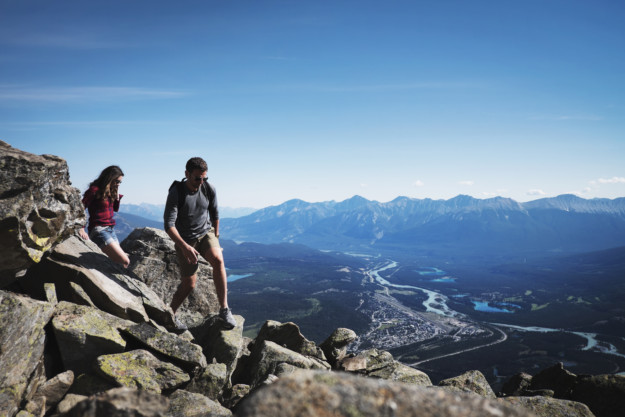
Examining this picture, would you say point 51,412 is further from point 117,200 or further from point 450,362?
point 450,362

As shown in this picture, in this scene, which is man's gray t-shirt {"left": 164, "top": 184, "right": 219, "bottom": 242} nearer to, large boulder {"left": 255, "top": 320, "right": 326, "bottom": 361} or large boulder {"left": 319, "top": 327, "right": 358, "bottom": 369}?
large boulder {"left": 255, "top": 320, "right": 326, "bottom": 361}

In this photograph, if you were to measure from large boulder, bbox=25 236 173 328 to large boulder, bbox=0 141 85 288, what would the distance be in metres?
1.30

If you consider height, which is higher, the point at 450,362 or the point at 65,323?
the point at 65,323

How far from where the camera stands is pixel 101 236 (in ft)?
42.4

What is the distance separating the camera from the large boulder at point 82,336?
29.3ft

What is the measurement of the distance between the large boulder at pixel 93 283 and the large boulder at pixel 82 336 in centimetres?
121

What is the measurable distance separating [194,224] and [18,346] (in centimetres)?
550

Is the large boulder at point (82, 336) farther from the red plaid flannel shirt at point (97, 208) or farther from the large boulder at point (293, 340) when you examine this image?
the large boulder at point (293, 340)

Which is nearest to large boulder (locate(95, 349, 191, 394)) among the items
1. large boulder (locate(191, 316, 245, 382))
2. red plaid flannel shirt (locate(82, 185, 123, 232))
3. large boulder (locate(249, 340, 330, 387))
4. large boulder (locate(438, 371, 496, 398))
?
large boulder (locate(191, 316, 245, 382))

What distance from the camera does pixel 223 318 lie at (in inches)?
509

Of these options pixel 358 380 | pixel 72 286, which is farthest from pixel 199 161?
pixel 358 380

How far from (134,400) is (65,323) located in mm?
5877

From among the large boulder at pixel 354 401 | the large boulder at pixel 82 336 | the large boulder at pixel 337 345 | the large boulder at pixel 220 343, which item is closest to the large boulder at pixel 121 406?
the large boulder at pixel 354 401

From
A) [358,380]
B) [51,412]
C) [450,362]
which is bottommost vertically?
[450,362]
